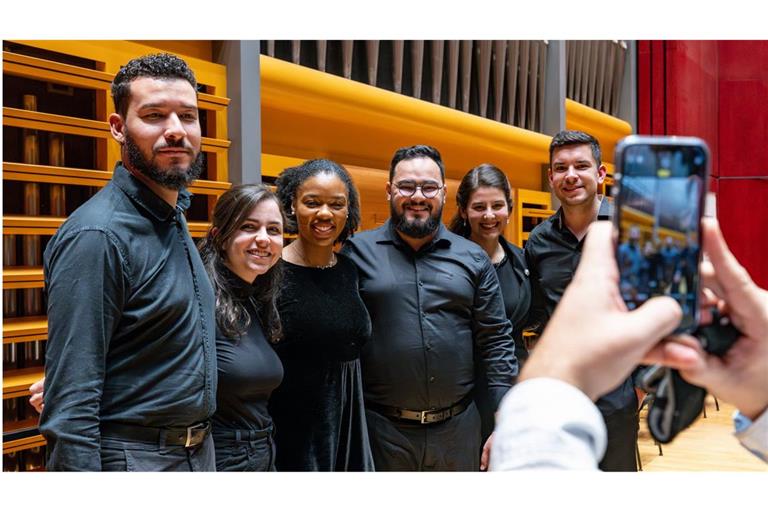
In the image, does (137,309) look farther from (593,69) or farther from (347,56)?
(593,69)

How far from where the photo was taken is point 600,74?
21.4 ft

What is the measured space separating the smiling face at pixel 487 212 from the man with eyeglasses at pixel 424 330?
38 cm

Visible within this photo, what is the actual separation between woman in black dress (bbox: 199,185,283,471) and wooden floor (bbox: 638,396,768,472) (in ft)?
9.98

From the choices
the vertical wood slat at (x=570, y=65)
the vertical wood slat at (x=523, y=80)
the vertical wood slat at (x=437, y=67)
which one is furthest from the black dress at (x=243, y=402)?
the vertical wood slat at (x=570, y=65)

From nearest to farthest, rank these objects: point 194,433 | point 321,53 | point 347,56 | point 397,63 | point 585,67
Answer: point 194,433 → point 321,53 → point 347,56 → point 397,63 → point 585,67

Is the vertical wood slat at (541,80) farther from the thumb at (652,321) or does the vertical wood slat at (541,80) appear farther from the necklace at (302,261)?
the thumb at (652,321)

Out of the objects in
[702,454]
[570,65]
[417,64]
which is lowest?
[702,454]

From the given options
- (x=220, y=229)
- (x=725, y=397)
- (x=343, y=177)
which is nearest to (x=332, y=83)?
(x=343, y=177)

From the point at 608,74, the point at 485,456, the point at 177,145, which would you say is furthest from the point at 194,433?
the point at 608,74

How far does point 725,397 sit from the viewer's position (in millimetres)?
661

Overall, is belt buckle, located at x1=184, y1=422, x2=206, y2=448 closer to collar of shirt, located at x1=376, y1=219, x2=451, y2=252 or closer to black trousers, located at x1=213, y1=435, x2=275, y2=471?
black trousers, located at x1=213, y1=435, x2=275, y2=471

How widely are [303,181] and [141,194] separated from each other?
811 mm

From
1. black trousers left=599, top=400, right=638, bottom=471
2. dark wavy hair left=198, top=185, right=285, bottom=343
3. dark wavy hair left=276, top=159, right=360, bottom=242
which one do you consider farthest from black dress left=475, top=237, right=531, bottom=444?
dark wavy hair left=198, top=185, right=285, bottom=343
